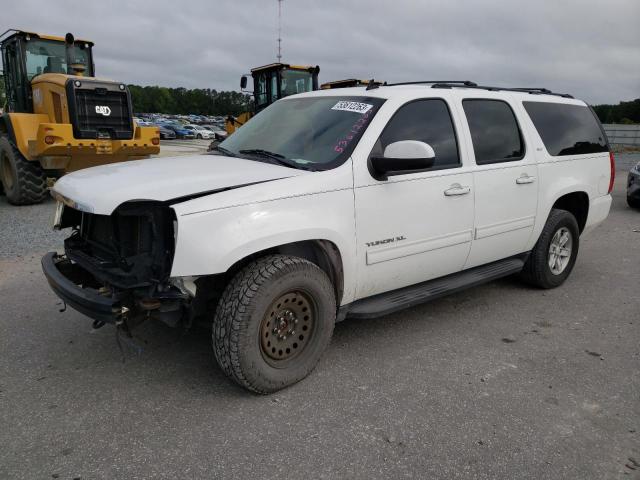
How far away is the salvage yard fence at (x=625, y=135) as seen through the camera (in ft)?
125

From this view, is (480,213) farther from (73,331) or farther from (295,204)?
(73,331)

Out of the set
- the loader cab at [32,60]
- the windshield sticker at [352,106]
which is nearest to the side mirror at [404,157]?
the windshield sticker at [352,106]

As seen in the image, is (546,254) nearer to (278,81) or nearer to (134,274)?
(134,274)

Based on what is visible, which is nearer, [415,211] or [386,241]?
[386,241]

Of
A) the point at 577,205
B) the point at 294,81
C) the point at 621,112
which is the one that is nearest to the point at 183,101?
the point at 621,112

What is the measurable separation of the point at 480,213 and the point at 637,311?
6.19 feet

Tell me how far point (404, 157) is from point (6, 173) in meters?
9.34

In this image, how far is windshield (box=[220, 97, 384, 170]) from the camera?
356 cm

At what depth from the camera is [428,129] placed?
3963 millimetres

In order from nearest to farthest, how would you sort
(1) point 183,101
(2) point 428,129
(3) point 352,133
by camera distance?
(3) point 352,133
(2) point 428,129
(1) point 183,101

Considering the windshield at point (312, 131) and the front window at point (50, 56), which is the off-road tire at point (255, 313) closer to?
the windshield at point (312, 131)

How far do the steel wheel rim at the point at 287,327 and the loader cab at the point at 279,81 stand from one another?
11328mm

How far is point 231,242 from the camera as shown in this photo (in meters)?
2.89

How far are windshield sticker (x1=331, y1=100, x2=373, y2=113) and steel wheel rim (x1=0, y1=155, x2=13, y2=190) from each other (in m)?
8.25
